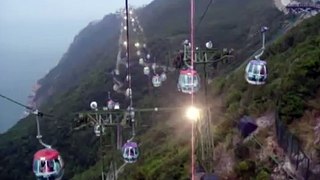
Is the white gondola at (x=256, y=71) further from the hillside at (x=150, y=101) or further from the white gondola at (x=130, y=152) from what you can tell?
the hillside at (x=150, y=101)

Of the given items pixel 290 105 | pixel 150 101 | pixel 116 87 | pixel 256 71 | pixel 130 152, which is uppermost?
pixel 256 71

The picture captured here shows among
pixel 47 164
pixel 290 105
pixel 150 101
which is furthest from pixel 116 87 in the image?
pixel 47 164

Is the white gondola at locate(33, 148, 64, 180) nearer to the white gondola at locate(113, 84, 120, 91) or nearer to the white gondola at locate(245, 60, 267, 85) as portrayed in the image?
the white gondola at locate(245, 60, 267, 85)

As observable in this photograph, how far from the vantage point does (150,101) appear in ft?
135

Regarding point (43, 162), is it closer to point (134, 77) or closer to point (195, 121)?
point (195, 121)

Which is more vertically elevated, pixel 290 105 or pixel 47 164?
pixel 290 105

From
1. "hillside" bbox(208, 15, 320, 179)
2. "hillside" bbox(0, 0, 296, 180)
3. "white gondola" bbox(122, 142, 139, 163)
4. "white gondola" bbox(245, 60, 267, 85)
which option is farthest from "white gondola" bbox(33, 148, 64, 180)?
"hillside" bbox(0, 0, 296, 180)

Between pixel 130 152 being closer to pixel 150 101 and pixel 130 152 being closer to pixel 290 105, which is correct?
pixel 290 105

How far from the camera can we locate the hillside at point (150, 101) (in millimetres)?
22656

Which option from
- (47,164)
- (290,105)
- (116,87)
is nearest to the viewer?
(47,164)

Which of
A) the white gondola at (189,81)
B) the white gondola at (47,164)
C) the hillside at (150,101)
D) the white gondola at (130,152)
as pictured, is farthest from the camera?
the hillside at (150,101)

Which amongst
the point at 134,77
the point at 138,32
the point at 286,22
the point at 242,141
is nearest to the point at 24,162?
the point at 134,77

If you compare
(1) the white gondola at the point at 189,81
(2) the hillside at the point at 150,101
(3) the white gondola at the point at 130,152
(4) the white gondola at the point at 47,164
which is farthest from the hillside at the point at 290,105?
(4) the white gondola at the point at 47,164

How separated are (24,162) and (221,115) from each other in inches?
943
